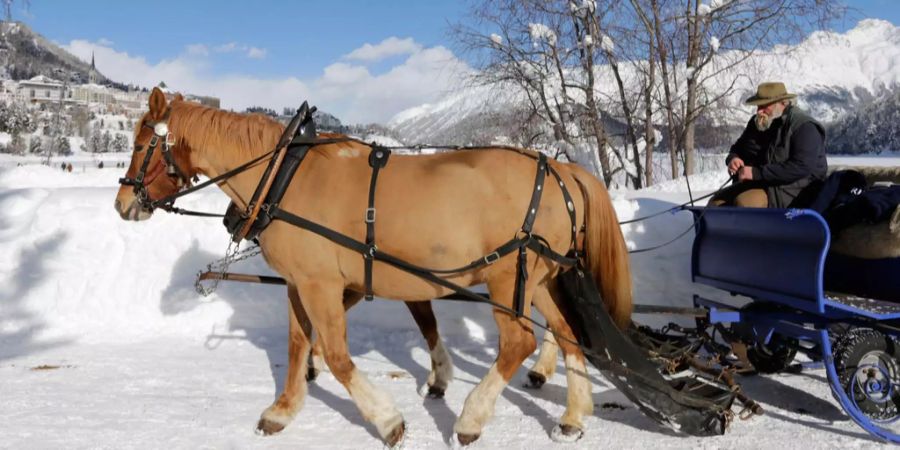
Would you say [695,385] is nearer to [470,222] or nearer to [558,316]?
[558,316]

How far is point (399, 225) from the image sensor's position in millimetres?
3316

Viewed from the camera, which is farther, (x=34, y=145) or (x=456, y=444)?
(x=34, y=145)

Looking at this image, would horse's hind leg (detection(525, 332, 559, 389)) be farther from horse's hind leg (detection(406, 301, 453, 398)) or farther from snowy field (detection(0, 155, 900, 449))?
horse's hind leg (detection(406, 301, 453, 398))

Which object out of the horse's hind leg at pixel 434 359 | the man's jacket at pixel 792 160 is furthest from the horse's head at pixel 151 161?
the man's jacket at pixel 792 160

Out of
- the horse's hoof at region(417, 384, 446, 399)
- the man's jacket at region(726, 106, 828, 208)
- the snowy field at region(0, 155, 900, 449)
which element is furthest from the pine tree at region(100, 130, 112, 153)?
the man's jacket at region(726, 106, 828, 208)

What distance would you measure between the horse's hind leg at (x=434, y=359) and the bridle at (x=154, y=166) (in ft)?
5.70

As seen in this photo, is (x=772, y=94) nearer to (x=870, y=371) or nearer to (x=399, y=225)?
(x=870, y=371)

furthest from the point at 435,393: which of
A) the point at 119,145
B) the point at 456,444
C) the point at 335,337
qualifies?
the point at 119,145

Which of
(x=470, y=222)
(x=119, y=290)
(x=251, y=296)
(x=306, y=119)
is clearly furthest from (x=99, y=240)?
(x=470, y=222)

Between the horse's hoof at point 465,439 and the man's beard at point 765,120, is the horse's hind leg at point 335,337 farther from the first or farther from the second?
the man's beard at point 765,120

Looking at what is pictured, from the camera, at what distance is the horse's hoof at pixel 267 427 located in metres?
3.48

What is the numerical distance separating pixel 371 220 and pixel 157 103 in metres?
1.44

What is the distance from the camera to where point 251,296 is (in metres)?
5.80

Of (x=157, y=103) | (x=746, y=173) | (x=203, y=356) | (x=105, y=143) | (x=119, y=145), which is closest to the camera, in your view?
(x=157, y=103)
